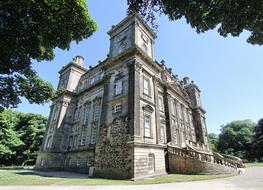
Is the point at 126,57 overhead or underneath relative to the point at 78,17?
overhead

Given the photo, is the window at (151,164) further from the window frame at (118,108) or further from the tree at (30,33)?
the tree at (30,33)

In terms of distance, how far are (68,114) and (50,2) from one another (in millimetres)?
24854

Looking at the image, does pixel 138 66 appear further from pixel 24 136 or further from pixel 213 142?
pixel 213 142

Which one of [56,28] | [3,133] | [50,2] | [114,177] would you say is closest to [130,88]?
[114,177]

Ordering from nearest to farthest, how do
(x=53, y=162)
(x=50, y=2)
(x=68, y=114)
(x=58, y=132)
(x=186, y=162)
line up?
1. (x=50, y=2)
2. (x=186, y=162)
3. (x=53, y=162)
4. (x=58, y=132)
5. (x=68, y=114)

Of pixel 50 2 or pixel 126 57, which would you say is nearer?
pixel 50 2

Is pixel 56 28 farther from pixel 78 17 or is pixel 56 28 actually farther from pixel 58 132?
pixel 58 132

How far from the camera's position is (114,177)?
658 inches

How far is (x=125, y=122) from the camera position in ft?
60.3

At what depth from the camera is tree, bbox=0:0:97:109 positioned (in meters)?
9.62

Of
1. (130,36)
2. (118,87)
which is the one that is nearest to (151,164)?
(118,87)

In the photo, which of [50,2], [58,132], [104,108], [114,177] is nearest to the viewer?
[50,2]

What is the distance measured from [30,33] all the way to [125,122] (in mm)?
11836

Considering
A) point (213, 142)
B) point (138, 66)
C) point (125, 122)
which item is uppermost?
point (138, 66)
